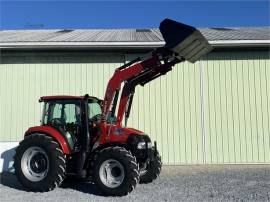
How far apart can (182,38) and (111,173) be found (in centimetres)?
330

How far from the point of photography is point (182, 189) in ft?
28.0

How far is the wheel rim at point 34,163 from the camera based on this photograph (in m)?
8.69

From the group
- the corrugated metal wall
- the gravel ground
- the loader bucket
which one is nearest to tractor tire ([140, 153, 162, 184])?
the gravel ground

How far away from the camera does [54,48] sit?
12211 millimetres

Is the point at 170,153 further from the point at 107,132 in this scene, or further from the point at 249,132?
the point at 107,132

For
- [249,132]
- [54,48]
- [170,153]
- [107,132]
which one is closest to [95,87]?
[54,48]

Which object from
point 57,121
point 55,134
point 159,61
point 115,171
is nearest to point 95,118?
point 57,121

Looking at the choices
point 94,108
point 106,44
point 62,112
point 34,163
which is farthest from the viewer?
point 106,44

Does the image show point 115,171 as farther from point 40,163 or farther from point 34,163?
point 34,163

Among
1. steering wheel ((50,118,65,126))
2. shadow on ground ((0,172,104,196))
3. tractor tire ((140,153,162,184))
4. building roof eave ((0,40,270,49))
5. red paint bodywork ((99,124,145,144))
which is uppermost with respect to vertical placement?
building roof eave ((0,40,270,49))

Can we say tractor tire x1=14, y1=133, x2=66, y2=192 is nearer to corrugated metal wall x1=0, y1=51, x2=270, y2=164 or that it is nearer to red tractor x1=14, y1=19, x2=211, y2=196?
red tractor x1=14, y1=19, x2=211, y2=196

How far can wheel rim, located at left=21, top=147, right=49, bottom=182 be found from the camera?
28.5 feet

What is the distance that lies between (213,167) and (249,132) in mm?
1777

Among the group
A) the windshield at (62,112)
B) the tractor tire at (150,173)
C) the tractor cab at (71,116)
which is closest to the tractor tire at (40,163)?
the tractor cab at (71,116)
